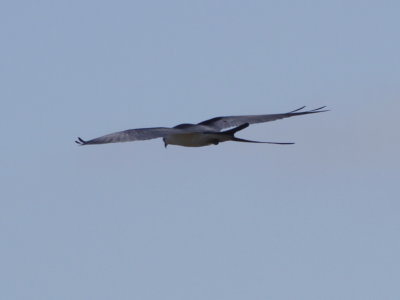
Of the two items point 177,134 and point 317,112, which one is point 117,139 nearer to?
point 177,134

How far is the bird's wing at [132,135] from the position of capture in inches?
1682

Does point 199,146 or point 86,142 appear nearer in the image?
point 86,142

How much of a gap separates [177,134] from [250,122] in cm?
297

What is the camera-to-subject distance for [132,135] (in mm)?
43500

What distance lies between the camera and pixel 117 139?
141 ft

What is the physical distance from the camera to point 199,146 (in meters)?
45.2

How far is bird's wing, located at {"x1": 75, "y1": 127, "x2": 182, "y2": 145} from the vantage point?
42.7m

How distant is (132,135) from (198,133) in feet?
6.90

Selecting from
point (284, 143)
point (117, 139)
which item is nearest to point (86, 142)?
point (117, 139)

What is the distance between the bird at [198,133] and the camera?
43281mm

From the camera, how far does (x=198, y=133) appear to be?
148ft

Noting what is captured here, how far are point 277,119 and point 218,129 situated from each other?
4.45 ft

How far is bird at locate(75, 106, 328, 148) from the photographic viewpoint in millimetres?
43281

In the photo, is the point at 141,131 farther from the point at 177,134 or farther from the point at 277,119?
the point at 277,119
